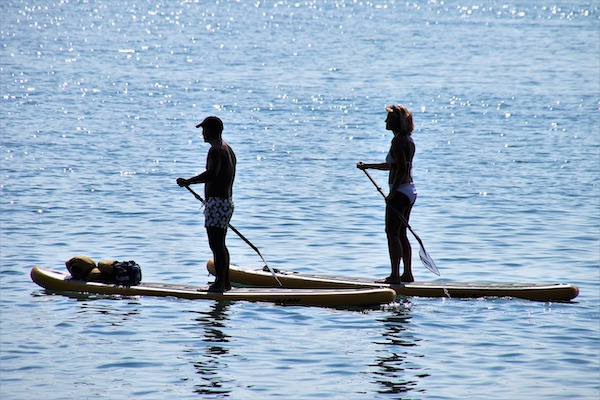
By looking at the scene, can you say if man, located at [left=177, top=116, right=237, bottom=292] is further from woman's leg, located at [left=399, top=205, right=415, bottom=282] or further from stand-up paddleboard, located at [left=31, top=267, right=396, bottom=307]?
woman's leg, located at [left=399, top=205, right=415, bottom=282]

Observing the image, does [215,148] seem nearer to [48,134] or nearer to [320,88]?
[48,134]

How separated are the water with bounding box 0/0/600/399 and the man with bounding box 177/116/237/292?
98 cm

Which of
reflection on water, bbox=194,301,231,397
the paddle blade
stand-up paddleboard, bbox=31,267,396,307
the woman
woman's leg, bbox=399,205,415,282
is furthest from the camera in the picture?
the paddle blade

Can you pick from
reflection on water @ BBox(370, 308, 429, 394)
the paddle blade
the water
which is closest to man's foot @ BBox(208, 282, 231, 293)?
the water

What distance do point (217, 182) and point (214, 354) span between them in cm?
257

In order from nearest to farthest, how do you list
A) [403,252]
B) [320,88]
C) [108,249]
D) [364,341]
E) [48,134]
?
1. [364,341]
2. [403,252]
3. [108,249]
4. [48,134]
5. [320,88]

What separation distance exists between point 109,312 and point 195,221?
323 inches

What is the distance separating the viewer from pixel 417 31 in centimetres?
8619

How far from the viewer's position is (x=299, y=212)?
82.9 ft

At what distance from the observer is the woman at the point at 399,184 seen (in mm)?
16516

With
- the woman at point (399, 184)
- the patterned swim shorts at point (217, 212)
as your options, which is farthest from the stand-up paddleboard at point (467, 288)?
the patterned swim shorts at point (217, 212)

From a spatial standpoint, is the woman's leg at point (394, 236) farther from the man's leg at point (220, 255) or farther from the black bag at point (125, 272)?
the black bag at point (125, 272)

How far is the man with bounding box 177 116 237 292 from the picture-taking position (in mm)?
15891

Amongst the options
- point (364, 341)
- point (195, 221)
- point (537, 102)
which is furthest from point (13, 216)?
point (537, 102)
